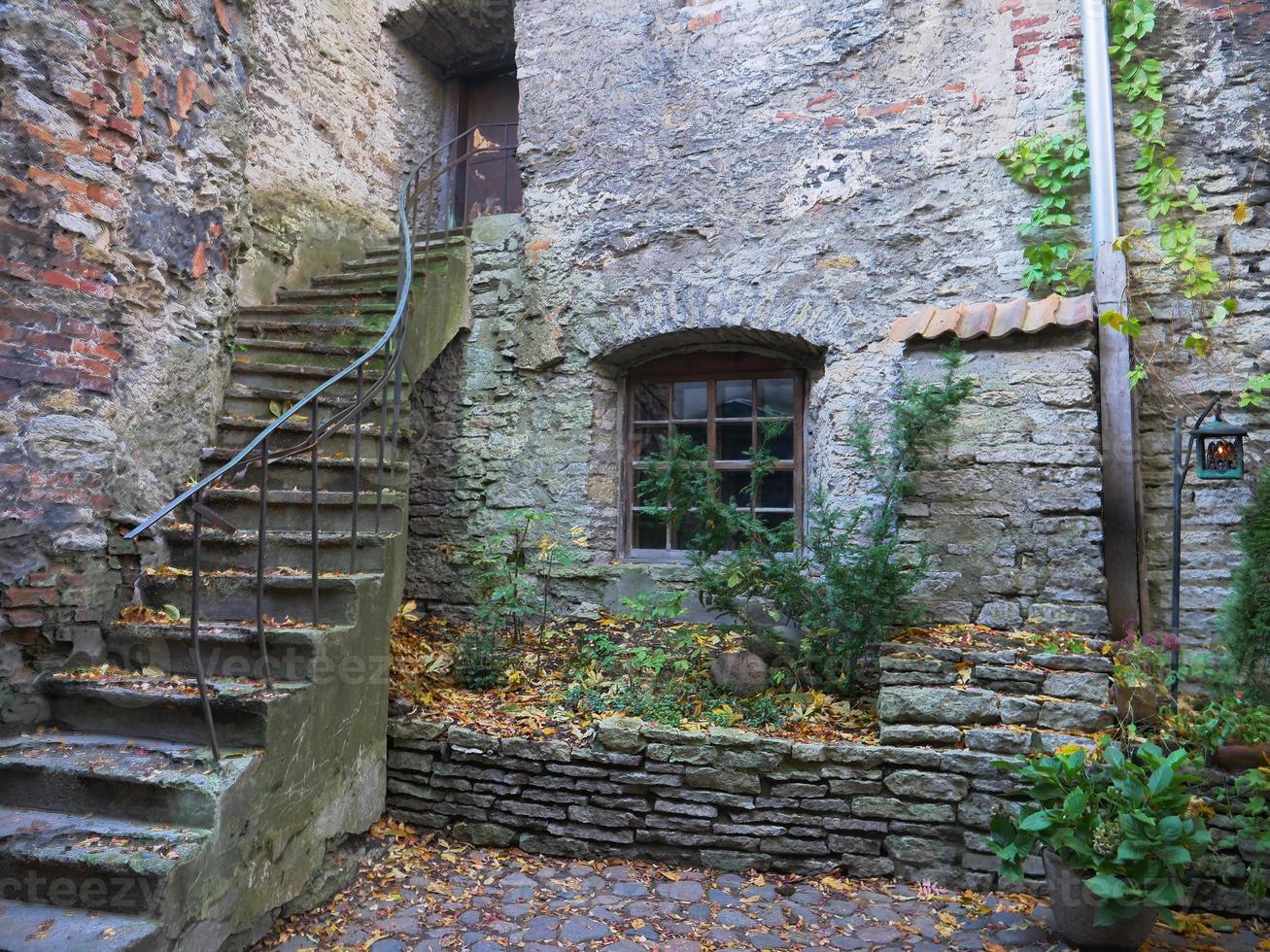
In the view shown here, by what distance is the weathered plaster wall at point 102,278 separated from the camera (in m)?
3.02

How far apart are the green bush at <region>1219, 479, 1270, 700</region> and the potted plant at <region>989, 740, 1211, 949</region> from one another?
2.29ft

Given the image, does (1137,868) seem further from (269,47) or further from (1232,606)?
(269,47)

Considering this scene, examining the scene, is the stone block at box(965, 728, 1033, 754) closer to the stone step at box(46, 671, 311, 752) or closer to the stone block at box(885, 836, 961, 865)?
the stone block at box(885, 836, 961, 865)

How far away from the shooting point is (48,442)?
3.12 m

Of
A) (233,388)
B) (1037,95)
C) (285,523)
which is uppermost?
(1037,95)

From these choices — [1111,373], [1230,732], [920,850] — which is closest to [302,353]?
[920,850]

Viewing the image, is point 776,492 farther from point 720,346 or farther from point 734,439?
point 720,346

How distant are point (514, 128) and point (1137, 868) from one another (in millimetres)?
6604

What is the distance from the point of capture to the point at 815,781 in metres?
3.28

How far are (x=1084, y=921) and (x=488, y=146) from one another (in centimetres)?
663

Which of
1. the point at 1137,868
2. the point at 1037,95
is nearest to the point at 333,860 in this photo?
the point at 1137,868

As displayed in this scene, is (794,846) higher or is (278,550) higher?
(278,550)

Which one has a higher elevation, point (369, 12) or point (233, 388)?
point (369, 12)

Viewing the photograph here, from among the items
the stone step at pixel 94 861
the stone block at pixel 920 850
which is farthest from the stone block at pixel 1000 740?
the stone step at pixel 94 861
